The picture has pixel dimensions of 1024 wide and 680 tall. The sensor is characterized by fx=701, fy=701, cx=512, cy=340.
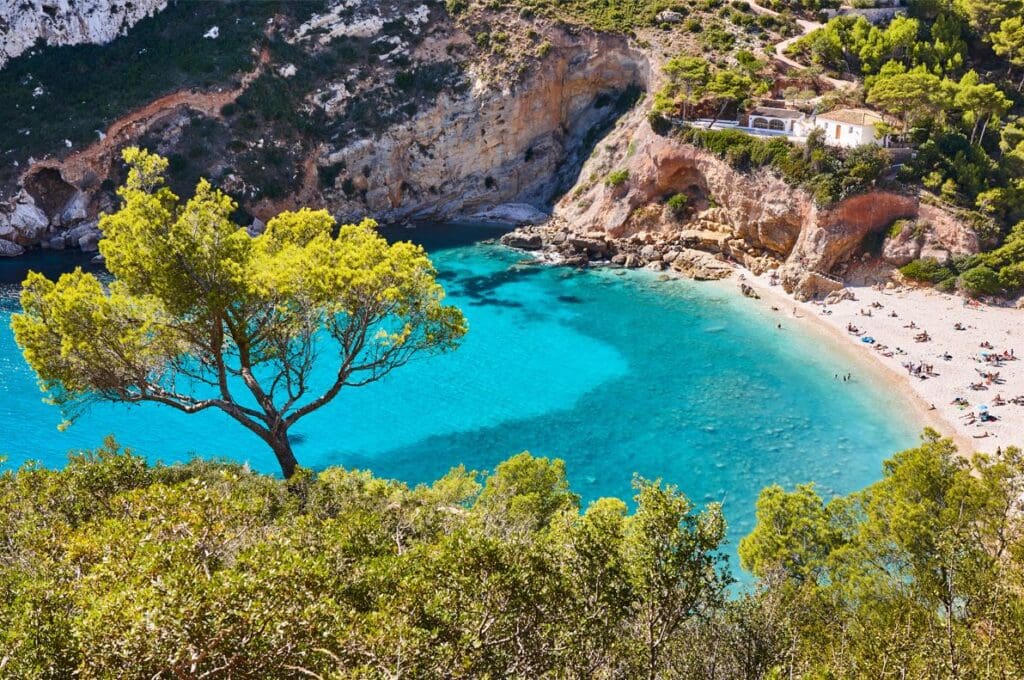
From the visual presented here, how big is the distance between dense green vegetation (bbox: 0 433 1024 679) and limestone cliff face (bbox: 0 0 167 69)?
2488 inches

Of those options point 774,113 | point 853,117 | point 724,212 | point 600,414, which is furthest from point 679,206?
point 600,414

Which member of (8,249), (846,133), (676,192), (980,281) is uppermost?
(8,249)

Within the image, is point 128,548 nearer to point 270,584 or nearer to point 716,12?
point 270,584

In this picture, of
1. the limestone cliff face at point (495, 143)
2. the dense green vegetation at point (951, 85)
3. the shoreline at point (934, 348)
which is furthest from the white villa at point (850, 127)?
the limestone cliff face at point (495, 143)

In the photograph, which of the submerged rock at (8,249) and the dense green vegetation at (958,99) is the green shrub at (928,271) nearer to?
the dense green vegetation at (958,99)

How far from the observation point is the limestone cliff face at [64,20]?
62406mm

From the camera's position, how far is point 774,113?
5588cm

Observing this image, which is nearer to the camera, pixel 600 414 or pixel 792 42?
pixel 600 414

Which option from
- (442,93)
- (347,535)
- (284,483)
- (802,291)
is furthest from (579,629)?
(442,93)

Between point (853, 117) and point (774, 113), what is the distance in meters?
7.74

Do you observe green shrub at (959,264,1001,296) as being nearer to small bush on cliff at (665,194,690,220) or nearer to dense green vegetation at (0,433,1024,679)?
small bush on cliff at (665,194,690,220)

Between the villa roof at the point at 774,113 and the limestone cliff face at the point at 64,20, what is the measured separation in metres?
56.8

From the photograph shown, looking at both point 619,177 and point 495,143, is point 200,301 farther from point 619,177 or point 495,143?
point 495,143

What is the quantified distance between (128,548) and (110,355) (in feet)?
37.8
